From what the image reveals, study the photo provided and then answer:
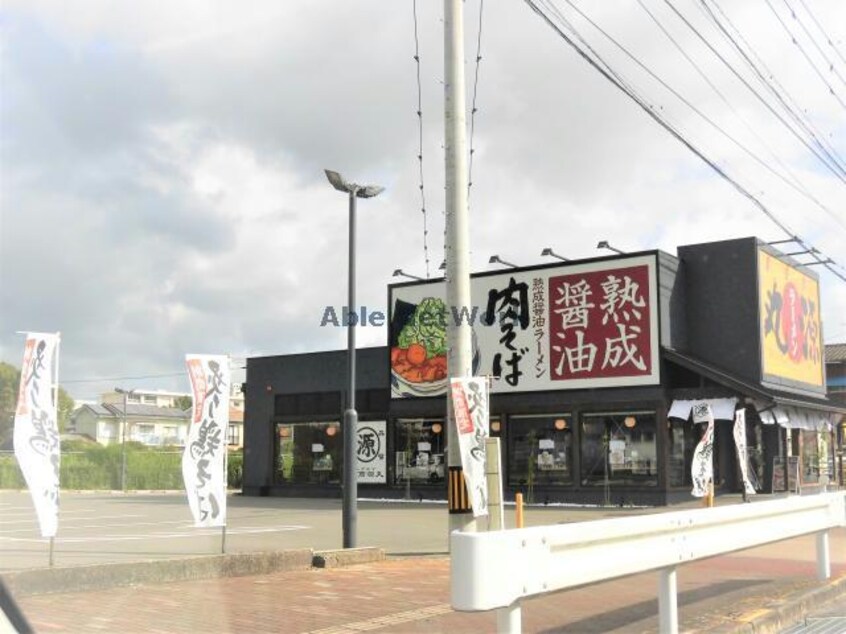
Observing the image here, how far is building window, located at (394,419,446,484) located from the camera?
27.6m

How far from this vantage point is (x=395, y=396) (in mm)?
28281

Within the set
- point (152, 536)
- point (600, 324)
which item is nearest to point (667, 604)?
point (152, 536)

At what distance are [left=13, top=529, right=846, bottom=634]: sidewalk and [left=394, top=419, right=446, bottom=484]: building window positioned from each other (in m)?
16.1

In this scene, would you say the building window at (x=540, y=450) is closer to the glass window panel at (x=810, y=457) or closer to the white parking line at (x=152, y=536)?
the glass window panel at (x=810, y=457)

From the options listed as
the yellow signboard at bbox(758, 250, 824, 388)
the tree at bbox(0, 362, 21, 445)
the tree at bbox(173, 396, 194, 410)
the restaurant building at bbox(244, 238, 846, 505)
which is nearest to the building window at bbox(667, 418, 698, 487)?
the restaurant building at bbox(244, 238, 846, 505)

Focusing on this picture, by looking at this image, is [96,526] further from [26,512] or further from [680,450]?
[680,450]

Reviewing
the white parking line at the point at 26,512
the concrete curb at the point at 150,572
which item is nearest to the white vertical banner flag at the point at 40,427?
the concrete curb at the point at 150,572

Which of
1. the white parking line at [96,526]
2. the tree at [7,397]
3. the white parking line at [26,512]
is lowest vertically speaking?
Result: the white parking line at [26,512]

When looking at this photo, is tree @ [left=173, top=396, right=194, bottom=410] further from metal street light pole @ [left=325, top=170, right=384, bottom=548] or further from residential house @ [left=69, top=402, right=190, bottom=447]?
metal street light pole @ [left=325, top=170, right=384, bottom=548]

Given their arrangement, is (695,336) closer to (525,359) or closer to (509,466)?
(525,359)

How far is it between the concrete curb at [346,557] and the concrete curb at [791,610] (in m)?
5.77

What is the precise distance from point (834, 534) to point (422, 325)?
14.5 m

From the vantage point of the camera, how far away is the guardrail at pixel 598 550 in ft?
17.1

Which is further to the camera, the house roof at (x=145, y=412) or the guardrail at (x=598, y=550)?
the house roof at (x=145, y=412)
